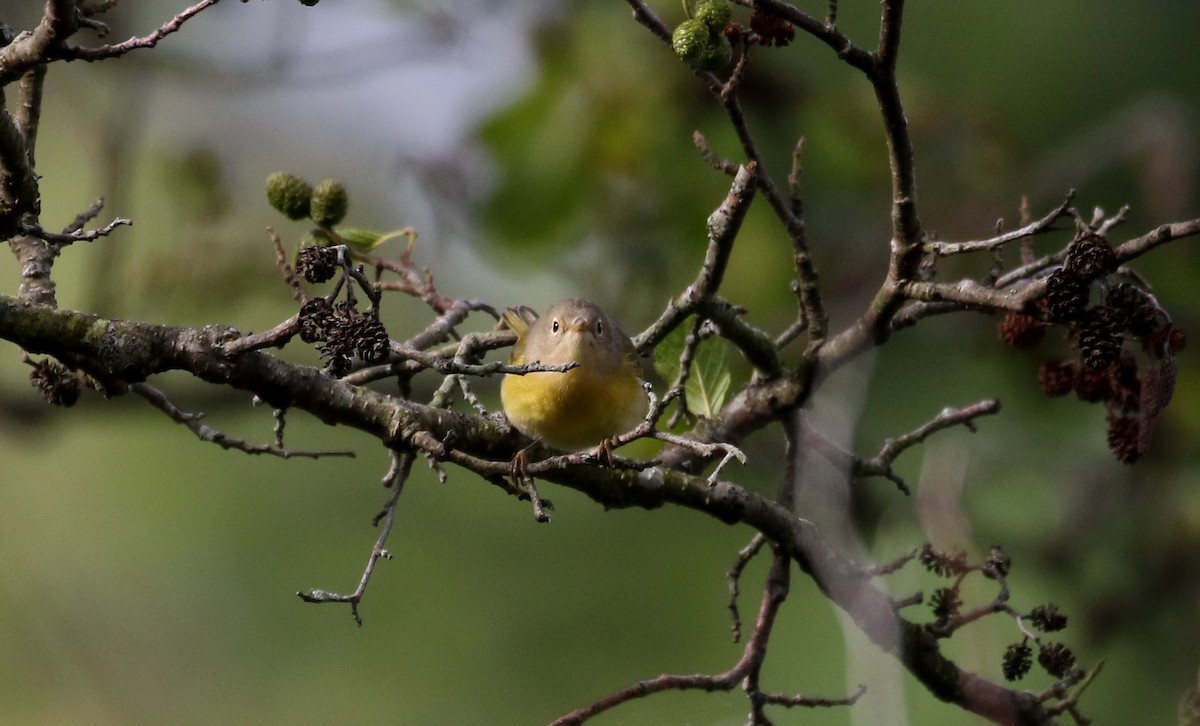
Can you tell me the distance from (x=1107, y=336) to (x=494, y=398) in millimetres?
3445

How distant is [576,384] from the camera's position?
269 cm

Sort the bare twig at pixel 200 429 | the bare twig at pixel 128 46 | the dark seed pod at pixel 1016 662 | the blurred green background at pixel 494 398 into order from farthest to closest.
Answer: the blurred green background at pixel 494 398
the dark seed pod at pixel 1016 662
the bare twig at pixel 200 429
the bare twig at pixel 128 46

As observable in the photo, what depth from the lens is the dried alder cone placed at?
1908 mm

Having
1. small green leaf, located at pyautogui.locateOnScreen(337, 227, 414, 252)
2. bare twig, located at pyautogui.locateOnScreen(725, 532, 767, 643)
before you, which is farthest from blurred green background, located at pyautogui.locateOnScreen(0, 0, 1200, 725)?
small green leaf, located at pyautogui.locateOnScreen(337, 227, 414, 252)

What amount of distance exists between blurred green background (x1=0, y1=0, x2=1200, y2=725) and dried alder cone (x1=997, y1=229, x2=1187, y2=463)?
21.8 inches

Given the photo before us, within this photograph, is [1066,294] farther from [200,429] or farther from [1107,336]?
[200,429]

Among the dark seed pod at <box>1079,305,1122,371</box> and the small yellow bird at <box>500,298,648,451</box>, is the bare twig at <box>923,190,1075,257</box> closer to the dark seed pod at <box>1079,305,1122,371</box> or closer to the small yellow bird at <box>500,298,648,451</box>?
the dark seed pod at <box>1079,305,1122,371</box>

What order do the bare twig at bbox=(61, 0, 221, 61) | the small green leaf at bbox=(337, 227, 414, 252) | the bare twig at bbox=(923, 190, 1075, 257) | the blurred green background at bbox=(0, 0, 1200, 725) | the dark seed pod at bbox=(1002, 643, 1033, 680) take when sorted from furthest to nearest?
the blurred green background at bbox=(0, 0, 1200, 725) < the small green leaf at bbox=(337, 227, 414, 252) < the dark seed pod at bbox=(1002, 643, 1033, 680) < the bare twig at bbox=(923, 190, 1075, 257) < the bare twig at bbox=(61, 0, 221, 61)

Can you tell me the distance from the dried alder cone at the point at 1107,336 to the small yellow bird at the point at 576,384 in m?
0.84

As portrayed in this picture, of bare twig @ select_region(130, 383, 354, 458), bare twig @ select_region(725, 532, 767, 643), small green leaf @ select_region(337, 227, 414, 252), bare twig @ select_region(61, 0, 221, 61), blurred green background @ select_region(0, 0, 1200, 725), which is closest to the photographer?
bare twig @ select_region(61, 0, 221, 61)

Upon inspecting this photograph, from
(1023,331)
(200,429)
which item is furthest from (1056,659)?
(200,429)

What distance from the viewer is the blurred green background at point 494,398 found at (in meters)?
4.98

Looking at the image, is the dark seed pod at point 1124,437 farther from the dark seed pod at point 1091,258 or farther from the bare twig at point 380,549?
the bare twig at point 380,549

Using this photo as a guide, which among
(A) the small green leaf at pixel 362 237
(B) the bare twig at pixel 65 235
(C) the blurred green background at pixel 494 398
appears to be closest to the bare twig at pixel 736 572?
(C) the blurred green background at pixel 494 398
